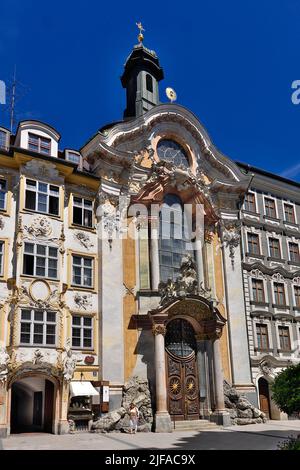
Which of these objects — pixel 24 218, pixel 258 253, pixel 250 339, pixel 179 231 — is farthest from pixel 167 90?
pixel 250 339

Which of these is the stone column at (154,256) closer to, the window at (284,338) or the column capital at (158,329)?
the column capital at (158,329)

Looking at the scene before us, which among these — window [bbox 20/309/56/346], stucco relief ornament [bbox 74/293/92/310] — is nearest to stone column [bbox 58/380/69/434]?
window [bbox 20/309/56/346]

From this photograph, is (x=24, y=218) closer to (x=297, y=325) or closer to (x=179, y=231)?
(x=179, y=231)

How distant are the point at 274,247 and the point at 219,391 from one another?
48.9 feet

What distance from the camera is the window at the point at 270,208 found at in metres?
42.7

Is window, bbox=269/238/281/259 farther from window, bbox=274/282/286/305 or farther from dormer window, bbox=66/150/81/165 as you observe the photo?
dormer window, bbox=66/150/81/165

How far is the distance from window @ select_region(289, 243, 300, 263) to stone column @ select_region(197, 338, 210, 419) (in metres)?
13.8

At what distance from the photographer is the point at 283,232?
140 feet

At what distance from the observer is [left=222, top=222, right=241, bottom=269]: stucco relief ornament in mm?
38634

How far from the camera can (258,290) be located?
129 ft

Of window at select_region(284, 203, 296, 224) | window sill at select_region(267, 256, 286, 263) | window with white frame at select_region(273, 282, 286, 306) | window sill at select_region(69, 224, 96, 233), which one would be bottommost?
window with white frame at select_region(273, 282, 286, 306)

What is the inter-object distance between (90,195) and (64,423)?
1471 centimetres

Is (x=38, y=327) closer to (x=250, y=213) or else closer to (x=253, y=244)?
(x=253, y=244)

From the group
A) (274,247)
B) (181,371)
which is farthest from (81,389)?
(274,247)
